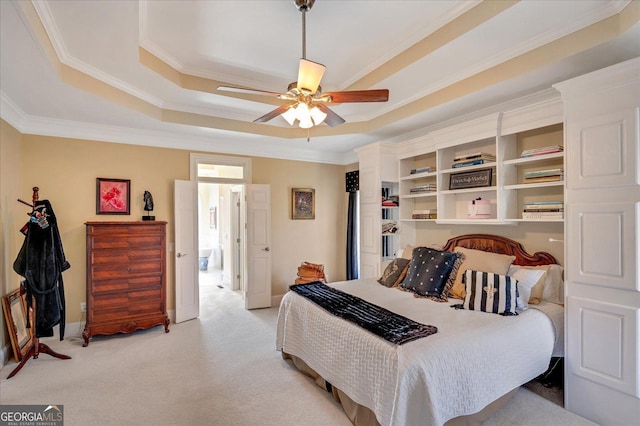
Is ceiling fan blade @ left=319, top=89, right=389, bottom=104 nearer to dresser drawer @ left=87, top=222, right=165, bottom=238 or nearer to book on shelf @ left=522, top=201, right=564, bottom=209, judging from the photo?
book on shelf @ left=522, top=201, right=564, bottom=209

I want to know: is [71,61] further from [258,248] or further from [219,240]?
[219,240]

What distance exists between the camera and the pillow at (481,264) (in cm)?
292

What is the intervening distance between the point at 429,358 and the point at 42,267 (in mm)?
3573

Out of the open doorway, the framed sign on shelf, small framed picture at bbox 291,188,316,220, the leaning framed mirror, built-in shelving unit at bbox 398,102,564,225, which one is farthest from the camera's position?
the open doorway

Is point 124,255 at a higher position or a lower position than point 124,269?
higher

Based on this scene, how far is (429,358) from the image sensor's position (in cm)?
183

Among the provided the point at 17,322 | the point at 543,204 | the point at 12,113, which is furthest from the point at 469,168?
the point at 17,322

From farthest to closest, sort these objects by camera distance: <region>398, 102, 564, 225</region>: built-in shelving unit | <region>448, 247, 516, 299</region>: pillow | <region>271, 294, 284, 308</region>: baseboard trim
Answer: <region>271, 294, 284, 308</region>: baseboard trim → <region>448, 247, 516, 299</region>: pillow → <region>398, 102, 564, 225</region>: built-in shelving unit

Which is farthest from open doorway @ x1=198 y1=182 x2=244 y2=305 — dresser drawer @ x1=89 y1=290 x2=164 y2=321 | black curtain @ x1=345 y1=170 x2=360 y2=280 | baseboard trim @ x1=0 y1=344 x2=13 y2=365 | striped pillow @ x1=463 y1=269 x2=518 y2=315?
striped pillow @ x1=463 y1=269 x2=518 y2=315

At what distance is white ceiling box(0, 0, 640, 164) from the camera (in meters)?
2.09

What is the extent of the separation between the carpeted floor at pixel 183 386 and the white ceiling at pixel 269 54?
2542mm

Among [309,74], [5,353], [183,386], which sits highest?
[309,74]

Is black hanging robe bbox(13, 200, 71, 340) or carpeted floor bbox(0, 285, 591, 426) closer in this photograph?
carpeted floor bbox(0, 285, 591, 426)

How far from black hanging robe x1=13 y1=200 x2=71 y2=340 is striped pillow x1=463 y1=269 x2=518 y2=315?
3.92 m
